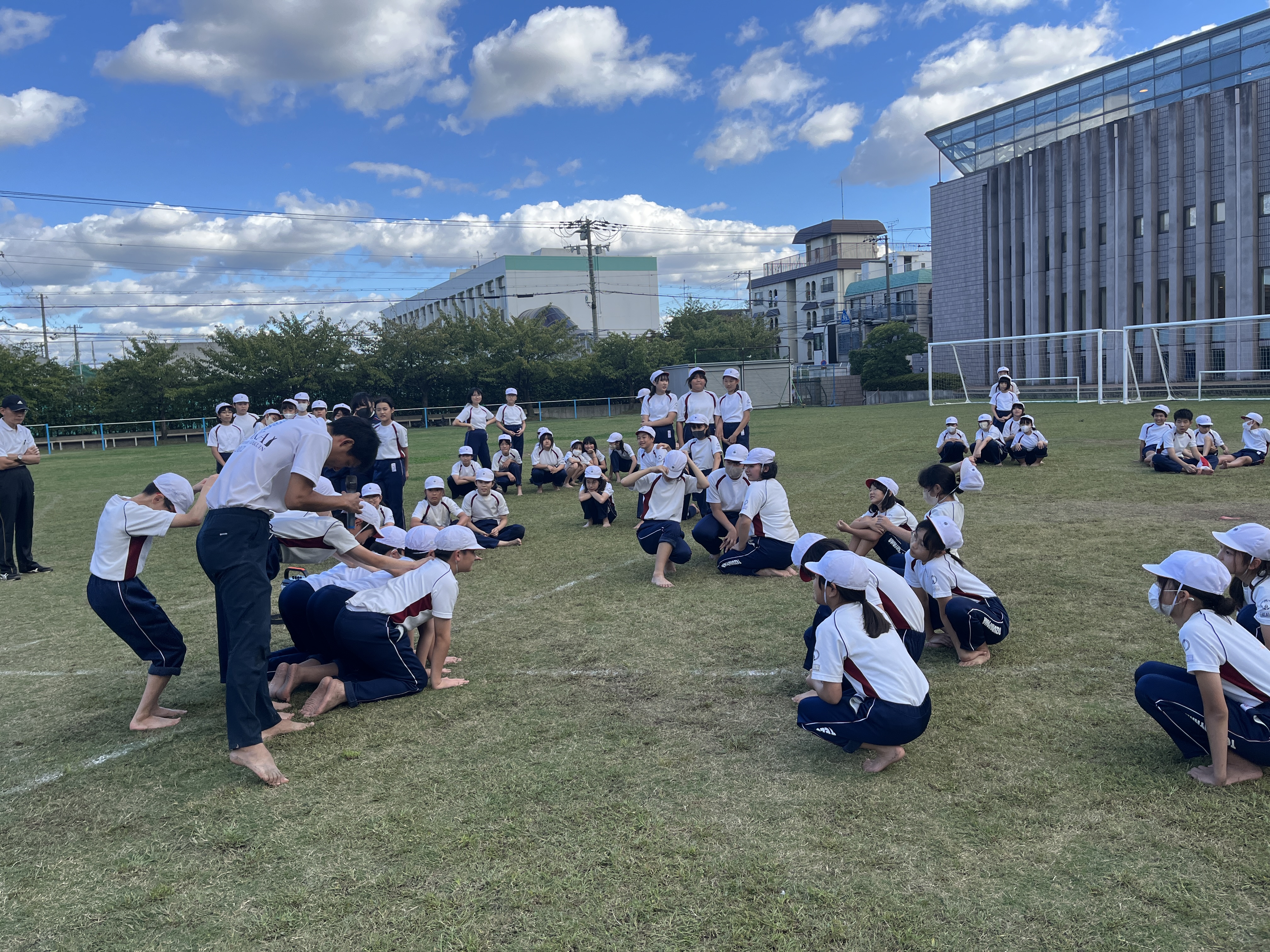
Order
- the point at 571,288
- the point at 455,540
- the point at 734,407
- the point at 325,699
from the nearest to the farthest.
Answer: the point at 325,699 → the point at 455,540 → the point at 734,407 → the point at 571,288

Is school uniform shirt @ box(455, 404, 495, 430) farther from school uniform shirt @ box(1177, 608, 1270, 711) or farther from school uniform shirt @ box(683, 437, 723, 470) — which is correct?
school uniform shirt @ box(1177, 608, 1270, 711)

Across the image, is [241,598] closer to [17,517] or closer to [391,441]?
[391,441]

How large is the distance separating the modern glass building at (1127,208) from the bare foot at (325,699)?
29.5 metres

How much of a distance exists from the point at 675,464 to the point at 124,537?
4828 millimetres

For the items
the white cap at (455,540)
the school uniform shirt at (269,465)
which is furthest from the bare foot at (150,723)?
the white cap at (455,540)

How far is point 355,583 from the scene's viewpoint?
5.36m

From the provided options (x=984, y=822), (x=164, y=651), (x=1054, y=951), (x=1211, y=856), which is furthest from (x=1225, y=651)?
(x=164, y=651)

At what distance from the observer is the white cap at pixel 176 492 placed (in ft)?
16.2

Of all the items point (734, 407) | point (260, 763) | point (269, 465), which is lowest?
point (260, 763)

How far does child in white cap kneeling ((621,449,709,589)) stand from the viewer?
7758mm

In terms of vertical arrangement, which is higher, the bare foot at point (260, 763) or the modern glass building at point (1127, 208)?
the modern glass building at point (1127, 208)

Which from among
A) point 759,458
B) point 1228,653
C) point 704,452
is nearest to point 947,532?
point 1228,653

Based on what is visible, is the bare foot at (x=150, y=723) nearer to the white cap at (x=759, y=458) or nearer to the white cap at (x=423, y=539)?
the white cap at (x=423, y=539)

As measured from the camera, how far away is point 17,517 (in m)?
9.14
